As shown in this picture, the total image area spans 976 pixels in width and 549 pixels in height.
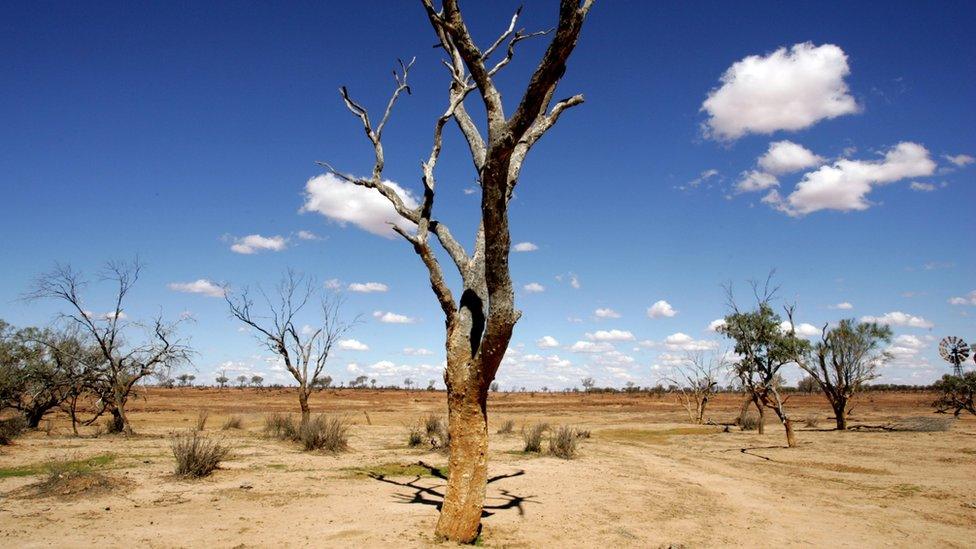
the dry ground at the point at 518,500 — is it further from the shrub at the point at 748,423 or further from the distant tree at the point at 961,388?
the distant tree at the point at 961,388

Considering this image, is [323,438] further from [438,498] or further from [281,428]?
[438,498]

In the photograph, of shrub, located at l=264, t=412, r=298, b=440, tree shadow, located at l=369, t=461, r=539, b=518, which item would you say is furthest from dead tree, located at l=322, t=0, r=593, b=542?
shrub, located at l=264, t=412, r=298, b=440

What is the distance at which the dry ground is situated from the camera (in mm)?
7438

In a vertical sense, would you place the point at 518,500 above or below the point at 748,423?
above

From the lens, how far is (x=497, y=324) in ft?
19.4

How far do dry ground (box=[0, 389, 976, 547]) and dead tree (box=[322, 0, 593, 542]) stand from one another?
124 cm

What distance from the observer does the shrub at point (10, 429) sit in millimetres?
15339

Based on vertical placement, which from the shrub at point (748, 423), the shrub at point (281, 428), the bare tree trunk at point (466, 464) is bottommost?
the shrub at point (748, 423)

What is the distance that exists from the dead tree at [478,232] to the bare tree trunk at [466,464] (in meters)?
0.01

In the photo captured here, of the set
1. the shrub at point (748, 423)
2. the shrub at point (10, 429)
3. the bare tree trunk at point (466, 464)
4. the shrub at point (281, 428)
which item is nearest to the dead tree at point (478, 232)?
the bare tree trunk at point (466, 464)

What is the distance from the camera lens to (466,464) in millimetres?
6484

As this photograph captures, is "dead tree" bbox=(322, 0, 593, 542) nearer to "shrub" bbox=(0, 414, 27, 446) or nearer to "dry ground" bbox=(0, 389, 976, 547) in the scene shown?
"dry ground" bbox=(0, 389, 976, 547)

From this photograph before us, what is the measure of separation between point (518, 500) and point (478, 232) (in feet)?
16.7

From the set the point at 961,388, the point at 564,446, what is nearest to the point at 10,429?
the point at 564,446
